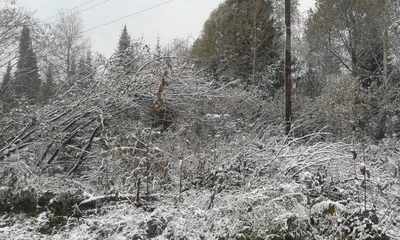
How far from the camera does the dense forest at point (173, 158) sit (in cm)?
492

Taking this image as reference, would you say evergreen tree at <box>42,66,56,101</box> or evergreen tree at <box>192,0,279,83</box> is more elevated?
evergreen tree at <box>192,0,279,83</box>

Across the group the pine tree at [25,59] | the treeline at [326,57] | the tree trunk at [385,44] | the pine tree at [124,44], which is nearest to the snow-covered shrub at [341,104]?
the treeline at [326,57]

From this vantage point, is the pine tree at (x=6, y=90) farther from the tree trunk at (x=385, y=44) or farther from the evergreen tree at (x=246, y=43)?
the tree trunk at (x=385, y=44)

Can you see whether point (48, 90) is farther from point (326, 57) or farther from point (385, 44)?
point (385, 44)

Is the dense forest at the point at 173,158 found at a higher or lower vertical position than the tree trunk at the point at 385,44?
lower

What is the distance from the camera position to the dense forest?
492 centimetres

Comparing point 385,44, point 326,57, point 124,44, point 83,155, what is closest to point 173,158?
point 83,155

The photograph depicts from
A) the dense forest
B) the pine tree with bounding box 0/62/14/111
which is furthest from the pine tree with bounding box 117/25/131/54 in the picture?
the pine tree with bounding box 0/62/14/111

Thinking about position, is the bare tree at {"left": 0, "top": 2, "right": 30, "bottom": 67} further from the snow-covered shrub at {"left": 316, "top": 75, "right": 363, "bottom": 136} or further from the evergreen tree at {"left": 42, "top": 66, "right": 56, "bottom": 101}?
the snow-covered shrub at {"left": 316, "top": 75, "right": 363, "bottom": 136}

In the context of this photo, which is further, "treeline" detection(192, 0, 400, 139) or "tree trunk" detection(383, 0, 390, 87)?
"tree trunk" detection(383, 0, 390, 87)

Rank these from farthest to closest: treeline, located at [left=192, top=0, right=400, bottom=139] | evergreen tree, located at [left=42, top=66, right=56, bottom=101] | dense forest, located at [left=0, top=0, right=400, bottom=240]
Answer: treeline, located at [left=192, top=0, right=400, bottom=139]
evergreen tree, located at [left=42, top=66, right=56, bottom=101]
dense forest, located at [left=0, top=0, right=400, bottom=240]

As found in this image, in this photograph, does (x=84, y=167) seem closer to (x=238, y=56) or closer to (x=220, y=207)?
(x=220, y=207)

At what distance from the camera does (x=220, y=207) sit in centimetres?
507

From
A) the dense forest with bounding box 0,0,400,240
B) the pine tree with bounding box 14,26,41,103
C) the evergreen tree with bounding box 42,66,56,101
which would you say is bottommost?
the dense forest with bounding box 0,0,400,240
